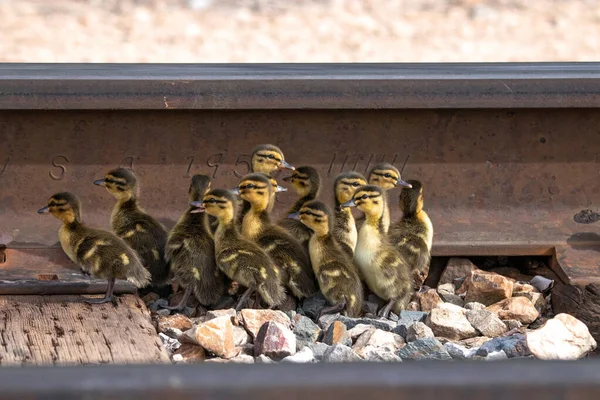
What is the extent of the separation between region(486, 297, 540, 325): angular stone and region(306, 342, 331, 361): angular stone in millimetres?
893

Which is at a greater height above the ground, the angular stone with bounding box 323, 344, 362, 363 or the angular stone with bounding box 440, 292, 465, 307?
the angular stone with bounding box 440, 292, 465, 307

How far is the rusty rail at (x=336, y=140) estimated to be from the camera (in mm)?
5887

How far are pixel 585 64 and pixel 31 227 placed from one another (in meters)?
3.42

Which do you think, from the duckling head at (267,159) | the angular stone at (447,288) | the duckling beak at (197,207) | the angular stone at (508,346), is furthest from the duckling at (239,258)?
the angular stone at (508,346)

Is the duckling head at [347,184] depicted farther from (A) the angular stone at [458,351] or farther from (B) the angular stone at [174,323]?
(A) the angular stone at [458,351]

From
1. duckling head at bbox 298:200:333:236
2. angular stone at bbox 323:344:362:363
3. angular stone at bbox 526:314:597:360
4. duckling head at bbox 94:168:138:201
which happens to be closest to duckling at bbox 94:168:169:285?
duckling head at bbox 94:168:138:201

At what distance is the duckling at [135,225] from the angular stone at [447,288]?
50.4 inches

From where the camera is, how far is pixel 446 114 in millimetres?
6121

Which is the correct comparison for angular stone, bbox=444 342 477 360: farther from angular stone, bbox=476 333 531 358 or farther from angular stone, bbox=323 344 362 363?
angular stone, bbox=323 344 362 363

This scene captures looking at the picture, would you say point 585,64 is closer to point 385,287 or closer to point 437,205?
point 437,205

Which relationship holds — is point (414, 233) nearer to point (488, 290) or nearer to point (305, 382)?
point (488, 290)

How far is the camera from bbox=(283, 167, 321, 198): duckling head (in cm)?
582

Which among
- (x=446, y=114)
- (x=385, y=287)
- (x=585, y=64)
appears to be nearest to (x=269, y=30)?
(x=585, y=64)

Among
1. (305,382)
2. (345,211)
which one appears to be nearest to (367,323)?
(345,211)
